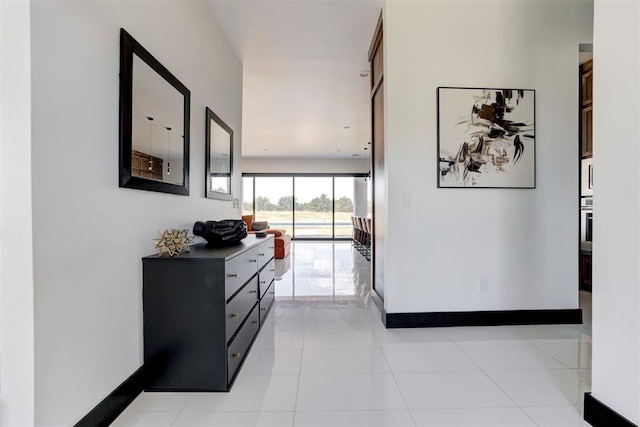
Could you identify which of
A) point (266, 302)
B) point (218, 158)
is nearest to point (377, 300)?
point (266, 302)

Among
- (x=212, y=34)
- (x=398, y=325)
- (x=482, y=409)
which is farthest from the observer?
(x=212, y=34)

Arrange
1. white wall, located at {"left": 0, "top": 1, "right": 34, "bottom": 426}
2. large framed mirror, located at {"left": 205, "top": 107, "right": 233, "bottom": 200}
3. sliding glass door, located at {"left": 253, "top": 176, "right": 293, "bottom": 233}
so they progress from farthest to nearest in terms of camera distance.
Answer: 1. sliding glass door, located at {"left": 253, "top": 176, "right": 293, "bottom": 233}
2. large framed mirror, located at {"left": 205, "top": 107, "right": 233, "bottom": 200}
3. white wall, located at {"left": 0, "top": 1, "right": 34, "bottom": 426}

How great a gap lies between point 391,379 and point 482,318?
1337mm

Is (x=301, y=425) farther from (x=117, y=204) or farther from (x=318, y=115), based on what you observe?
(x=318, y=115)

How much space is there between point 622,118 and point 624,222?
0.45 m

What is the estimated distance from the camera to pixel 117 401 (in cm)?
161

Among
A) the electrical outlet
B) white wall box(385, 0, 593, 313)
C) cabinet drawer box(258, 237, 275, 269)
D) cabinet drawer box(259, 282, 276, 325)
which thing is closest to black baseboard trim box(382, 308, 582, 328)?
white wall box(385, 0, 593, 313)

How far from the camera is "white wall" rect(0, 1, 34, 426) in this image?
114cm

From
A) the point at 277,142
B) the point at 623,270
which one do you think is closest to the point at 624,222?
the point at 623,270

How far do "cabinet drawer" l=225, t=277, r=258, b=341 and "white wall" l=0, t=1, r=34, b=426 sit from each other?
852 mm

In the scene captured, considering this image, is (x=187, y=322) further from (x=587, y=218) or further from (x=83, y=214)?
(x=587, y=218)

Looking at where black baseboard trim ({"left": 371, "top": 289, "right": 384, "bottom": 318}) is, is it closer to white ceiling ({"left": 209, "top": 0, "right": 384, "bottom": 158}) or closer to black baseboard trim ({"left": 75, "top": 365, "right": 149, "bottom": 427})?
black baseboard trim ({"left": 75, "top": 365, "right": 149, "bottom": 427})

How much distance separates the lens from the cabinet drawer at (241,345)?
1864 millimetres

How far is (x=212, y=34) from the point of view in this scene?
298 centimetres
